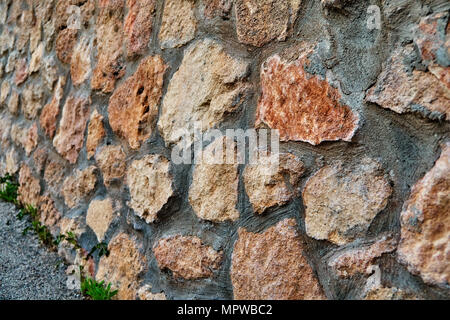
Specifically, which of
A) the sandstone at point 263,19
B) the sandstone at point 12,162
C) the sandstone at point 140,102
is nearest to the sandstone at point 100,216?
the sandstone at point 140,102

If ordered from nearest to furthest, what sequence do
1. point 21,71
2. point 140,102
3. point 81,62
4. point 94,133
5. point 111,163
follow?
point 140,102 < point 111,163 < point 94,133 < point 81,62 < point 21,71

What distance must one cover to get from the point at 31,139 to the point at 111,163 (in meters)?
1.08

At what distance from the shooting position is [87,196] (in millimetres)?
1904

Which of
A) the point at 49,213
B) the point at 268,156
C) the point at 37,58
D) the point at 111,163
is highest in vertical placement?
the point at 37,58

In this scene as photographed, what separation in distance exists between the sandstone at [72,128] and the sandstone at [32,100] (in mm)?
402

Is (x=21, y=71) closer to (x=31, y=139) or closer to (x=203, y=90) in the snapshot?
(x=31, y=139)

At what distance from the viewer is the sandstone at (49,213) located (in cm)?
213

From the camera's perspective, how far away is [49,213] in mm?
2195

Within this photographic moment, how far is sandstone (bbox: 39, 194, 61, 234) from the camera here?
83.7 inches

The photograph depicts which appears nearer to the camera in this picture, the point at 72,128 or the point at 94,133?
the point at 94,133

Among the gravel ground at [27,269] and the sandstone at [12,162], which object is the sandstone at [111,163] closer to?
the gravel ground at [27,269]

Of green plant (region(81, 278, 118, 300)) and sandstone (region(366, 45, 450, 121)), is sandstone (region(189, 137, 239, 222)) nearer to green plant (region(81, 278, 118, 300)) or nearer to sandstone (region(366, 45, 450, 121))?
sandstone (region(366, 45, 450, 121))

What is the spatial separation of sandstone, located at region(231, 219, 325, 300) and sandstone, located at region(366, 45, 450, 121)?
0.39m

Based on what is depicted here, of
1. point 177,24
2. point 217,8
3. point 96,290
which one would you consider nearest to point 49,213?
point 96,290
